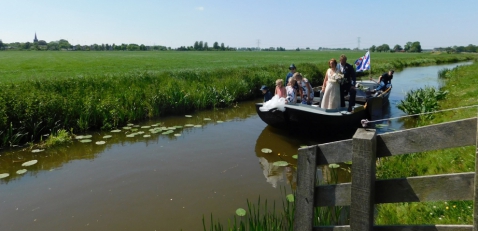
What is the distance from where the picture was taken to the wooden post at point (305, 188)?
2.60m

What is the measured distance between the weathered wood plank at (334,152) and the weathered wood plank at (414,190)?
0.21m

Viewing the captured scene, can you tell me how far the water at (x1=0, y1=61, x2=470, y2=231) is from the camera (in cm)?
534

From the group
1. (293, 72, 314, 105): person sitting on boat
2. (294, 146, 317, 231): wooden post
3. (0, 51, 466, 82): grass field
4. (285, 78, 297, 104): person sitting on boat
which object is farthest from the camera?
(0, 51, 466, 82): grass field

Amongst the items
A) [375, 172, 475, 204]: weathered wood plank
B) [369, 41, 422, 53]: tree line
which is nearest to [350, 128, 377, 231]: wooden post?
[375, 172, 475, 204]: weathered wood plank

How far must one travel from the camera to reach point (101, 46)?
499 ft

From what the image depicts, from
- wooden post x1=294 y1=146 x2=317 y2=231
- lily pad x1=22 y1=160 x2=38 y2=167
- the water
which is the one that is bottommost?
the water

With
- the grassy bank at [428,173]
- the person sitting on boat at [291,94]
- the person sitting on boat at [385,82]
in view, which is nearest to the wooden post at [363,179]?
the grassy bank at [428,173]

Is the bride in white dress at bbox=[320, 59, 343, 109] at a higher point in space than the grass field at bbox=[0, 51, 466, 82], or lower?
lower

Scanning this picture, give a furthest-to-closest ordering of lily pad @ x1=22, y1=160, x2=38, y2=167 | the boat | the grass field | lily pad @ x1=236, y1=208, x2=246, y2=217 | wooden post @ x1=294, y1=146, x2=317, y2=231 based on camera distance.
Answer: the grass field, the boat, lily pad @ x1=22, y1=160, x2=38, y2=167, lily pad @ x1=236, y1=208, x2=246, y2=217, wooden post @ x1=294, y1=146, x2=317, y2=231

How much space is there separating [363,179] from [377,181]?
0.17m

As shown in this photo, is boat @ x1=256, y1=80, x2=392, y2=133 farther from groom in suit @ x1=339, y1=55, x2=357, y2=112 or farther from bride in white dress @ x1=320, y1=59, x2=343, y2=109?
groom in suit @ x1=339, y1=55, x2=357, y2=112

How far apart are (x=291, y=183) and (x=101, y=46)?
6363 inches

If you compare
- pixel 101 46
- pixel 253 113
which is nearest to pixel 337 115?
pixel 253 113

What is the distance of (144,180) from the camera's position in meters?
6.77
